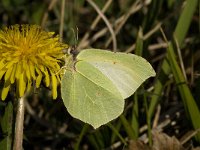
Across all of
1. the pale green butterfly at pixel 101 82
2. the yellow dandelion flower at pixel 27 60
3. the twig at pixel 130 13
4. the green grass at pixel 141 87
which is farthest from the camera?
the twig at pixel 130 13

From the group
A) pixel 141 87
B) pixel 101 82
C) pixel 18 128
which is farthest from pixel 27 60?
pixel 141 87

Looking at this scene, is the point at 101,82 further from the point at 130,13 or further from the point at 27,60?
the point at 130,13

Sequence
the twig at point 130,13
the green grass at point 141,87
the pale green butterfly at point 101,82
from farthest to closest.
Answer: the twig at point 130,13 → the green grass at point 141,87 → the pale green butterfly at point 101,82

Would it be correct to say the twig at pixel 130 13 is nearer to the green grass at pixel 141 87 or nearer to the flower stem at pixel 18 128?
the green grass at pixel 141 87

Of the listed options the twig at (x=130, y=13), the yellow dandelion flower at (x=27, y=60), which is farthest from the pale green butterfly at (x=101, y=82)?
the twig at (x=130, y=13)

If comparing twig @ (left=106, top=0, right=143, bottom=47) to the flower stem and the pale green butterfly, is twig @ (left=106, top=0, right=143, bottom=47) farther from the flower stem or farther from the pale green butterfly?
the flower stem

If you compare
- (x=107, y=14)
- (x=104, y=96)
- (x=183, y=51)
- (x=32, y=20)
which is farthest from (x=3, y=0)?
(x=104, y=96)

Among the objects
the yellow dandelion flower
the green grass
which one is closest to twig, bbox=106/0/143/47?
the green grass
